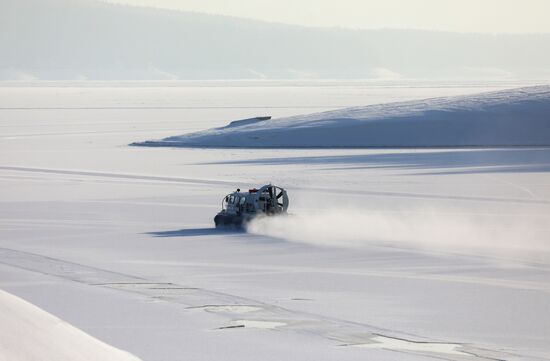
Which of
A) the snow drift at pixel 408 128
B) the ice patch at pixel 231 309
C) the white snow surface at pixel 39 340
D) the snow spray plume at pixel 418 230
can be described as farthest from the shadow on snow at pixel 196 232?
the snow drift at pixel 408 128

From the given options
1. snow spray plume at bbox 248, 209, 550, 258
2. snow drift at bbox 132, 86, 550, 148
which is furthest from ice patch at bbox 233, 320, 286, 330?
snow drift at bbox 132, 86, 550, 148

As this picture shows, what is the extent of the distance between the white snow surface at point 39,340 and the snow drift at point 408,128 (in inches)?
2681

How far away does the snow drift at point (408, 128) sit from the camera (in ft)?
262

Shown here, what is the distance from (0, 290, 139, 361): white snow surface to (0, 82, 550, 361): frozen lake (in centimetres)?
395

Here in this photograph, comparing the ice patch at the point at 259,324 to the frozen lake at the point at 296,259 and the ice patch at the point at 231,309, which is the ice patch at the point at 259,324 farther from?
the ice patch at the point at 231,309

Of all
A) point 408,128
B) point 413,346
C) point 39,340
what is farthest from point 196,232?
point 408,128

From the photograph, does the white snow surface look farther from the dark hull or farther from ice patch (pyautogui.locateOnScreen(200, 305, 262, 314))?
the dark hull

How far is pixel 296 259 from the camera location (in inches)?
1055

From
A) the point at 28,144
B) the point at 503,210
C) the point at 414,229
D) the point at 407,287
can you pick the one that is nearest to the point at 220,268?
the point at 407,287

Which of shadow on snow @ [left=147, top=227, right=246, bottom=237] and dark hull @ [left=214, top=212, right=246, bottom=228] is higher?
dark hull @ [left=214, top=212, right=246, bottom=228]

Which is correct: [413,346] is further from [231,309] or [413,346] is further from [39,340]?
[39,340]

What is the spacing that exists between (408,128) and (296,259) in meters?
57.4

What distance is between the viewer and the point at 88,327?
56.4ft

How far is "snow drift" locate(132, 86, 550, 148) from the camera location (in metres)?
79.8
